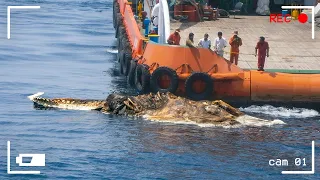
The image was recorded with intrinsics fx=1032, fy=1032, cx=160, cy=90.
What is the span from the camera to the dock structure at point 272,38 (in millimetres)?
31766

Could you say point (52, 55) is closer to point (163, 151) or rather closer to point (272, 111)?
point (272, 111)

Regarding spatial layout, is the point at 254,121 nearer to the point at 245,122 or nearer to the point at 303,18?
the point at 245,122

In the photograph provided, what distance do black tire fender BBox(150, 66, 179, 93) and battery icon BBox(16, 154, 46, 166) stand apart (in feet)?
20.3

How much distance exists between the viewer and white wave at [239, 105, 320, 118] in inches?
1183

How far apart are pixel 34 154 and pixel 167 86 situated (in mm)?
6447

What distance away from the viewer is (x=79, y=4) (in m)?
75.2

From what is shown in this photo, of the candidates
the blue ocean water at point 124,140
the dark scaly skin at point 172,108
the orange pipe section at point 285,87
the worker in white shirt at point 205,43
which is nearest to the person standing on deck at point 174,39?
the worker in white shirt at point 205,43

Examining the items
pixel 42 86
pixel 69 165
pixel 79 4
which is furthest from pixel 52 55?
pixel 79 4

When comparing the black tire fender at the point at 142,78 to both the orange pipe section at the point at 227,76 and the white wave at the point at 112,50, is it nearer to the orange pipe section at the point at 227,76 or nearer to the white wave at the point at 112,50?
the orange pipe section at the point at 227,76

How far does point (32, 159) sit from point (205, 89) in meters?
7.10

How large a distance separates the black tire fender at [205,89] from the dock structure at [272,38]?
1.64m

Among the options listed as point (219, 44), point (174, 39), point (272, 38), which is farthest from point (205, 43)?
point (272, 38)

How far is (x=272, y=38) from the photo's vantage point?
35125 mm

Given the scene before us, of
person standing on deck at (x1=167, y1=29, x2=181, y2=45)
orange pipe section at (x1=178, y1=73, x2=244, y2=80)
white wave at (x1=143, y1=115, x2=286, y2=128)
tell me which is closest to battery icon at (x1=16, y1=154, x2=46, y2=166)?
white wave at (x1=143, y1=115, x2=286, y2=128)
